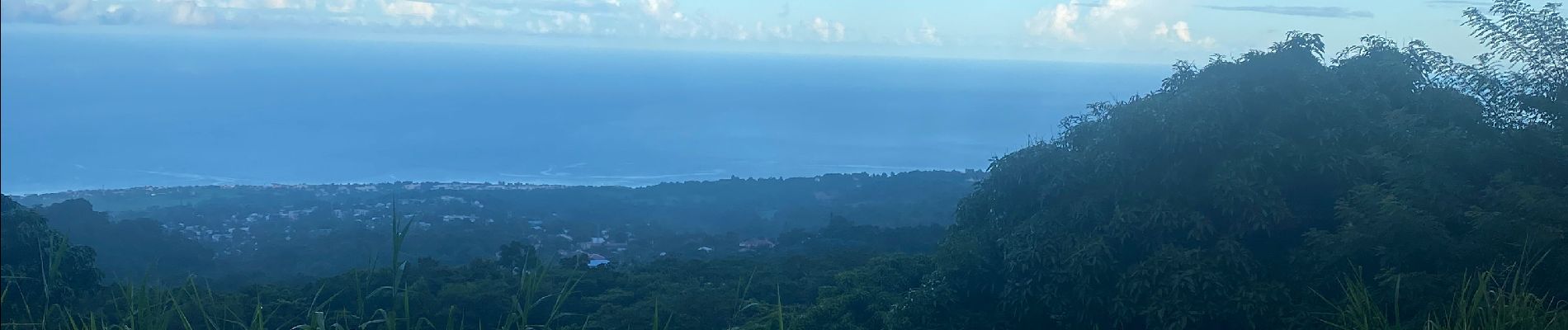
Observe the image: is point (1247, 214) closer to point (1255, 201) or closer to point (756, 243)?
point (1255, 201)

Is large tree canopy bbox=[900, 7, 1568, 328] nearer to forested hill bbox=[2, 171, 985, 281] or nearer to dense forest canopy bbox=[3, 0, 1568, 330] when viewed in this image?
dense forest canopy bbox=[3, 0, 1568, 330]

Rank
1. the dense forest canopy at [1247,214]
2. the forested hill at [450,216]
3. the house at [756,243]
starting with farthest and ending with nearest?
the house at [756,243], the forested hill at [450,216], the dense forest canopy at [1247,214]

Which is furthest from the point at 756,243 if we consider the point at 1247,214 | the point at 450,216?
the point at 1247,214

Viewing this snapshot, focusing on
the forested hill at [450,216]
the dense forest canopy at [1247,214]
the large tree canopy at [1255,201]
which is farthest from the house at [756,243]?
the large tree canopy at [1255,201]

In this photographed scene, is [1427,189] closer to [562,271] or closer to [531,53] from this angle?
[562,271]

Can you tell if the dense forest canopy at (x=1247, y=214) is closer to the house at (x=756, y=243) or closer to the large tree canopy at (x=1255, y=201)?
the large tree canopy at (x=1255, y=201)

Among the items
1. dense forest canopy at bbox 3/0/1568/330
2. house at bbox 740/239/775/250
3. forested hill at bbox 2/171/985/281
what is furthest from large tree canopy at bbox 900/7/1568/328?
house at bbox 740/239/775/250

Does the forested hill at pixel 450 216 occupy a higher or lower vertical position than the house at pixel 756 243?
higher

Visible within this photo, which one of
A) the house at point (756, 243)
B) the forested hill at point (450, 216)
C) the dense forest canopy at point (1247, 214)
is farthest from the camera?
the house at point (756, 243)
